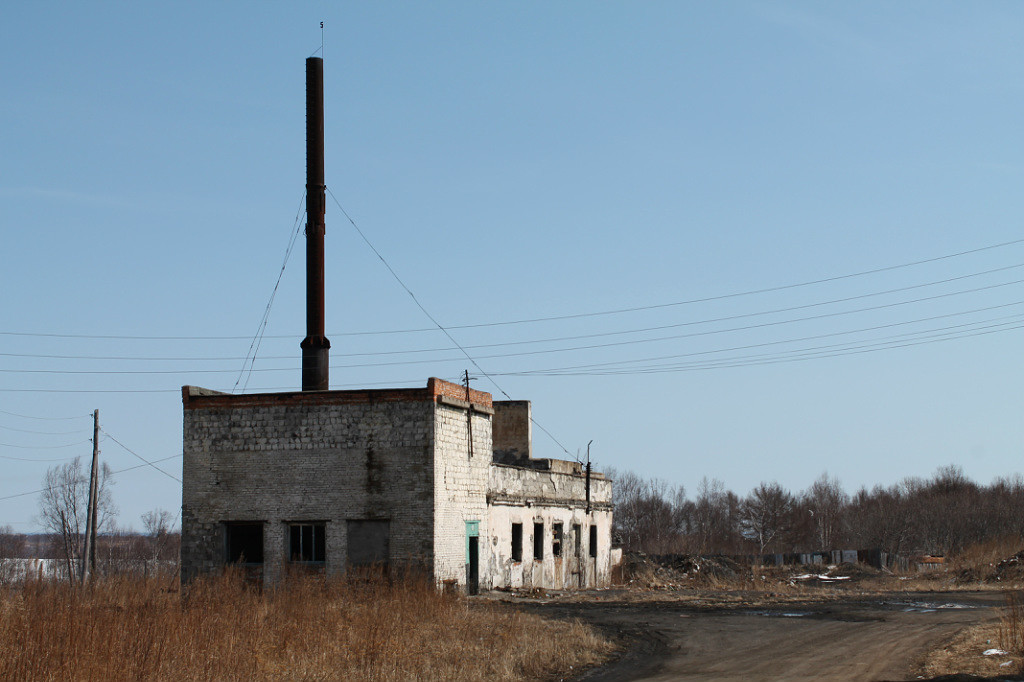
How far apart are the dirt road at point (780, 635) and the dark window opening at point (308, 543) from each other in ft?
17.5

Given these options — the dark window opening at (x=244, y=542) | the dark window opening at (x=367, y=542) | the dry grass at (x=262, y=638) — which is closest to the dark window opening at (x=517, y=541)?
the dark window opening at (x=367, y=542)

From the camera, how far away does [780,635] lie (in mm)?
17734

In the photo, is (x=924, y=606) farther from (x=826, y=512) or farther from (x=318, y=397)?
(x=826, y=512)

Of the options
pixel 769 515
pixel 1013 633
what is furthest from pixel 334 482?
pixel 769 515

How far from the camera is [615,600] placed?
85.1 ft

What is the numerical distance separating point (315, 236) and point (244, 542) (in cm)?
956

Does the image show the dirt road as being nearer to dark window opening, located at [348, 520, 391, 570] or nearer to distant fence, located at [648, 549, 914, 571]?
dark window opening, located at [348, 520, 391, 570]

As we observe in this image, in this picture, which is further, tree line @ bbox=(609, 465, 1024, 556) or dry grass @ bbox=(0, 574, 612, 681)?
tree line @ bbox=(609, 465, 1024, 556)

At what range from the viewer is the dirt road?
1367cm

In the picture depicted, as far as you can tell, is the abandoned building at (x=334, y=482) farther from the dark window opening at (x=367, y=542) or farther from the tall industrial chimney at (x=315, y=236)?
the tall industrial chimney at (x=315, y=236)

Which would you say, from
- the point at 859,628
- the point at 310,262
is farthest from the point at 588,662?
the point at 310,262

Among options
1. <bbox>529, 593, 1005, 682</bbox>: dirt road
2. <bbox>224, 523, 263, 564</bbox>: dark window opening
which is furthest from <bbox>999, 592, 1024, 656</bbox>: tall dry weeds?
<bbox>224, 523, 263, 564</bbox>: dark window opening

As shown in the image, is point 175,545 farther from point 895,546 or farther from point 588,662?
point 588,662

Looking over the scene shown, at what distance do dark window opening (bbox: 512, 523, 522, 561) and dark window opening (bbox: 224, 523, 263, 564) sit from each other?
823cm
